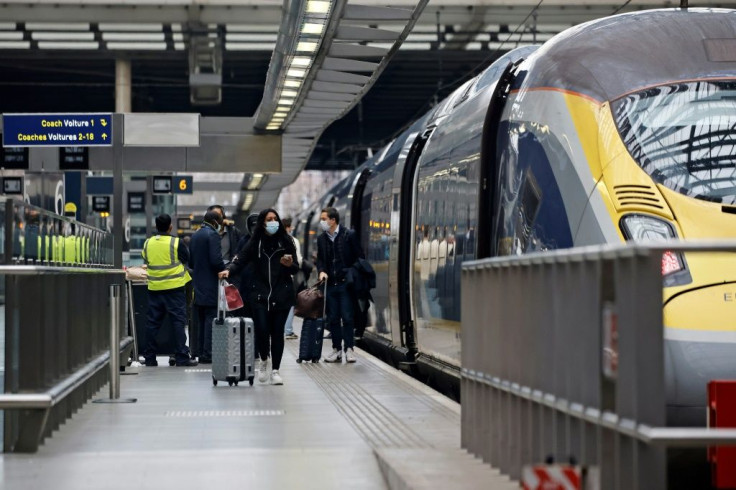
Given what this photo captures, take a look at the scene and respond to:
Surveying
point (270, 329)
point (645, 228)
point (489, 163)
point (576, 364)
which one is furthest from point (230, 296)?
point (576, 364)

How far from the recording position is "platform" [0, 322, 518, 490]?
8117 millimetres

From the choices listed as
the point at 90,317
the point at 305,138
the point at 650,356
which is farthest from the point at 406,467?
the point at 305,138

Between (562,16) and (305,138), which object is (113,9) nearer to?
(305,138)

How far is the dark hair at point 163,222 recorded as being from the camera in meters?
16.8

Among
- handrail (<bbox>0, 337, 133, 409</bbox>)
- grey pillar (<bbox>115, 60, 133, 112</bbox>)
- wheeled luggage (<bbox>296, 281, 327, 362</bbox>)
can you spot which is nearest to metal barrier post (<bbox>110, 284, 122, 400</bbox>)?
handrail (<bbox>0, 337, 133, 409</bbox>)

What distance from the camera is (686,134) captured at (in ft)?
31.5

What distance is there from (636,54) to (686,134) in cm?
82

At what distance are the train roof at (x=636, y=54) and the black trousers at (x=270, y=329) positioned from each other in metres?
4.72

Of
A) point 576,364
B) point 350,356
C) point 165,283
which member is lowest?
point 350,356

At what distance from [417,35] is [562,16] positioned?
11.4 ft

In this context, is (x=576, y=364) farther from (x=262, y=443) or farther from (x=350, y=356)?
(x=350, y=356)

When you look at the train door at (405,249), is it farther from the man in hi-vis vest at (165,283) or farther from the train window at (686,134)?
the train window at (686,134)

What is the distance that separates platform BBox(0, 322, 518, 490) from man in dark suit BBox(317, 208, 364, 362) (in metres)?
3.33

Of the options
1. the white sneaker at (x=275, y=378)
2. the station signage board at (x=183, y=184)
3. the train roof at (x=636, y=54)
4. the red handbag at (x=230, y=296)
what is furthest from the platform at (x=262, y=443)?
the station signage board at (x=183, y=184)
